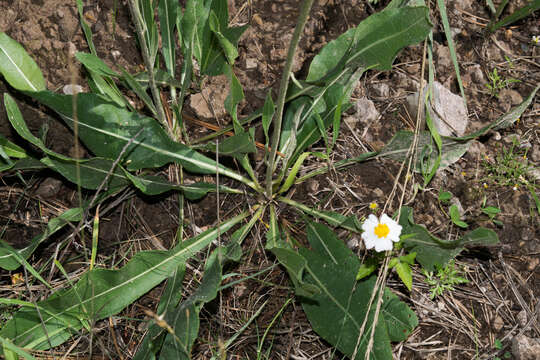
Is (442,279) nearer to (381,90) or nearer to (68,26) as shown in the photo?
(381,90)

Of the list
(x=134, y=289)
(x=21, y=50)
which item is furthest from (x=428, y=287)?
(x=21, y=50)

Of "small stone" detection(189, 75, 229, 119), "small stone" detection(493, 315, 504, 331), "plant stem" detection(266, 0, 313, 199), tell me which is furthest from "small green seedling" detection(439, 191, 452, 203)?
"small stone" detection(189, 75, 229, 119)

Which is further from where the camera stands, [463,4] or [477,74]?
[463,4]

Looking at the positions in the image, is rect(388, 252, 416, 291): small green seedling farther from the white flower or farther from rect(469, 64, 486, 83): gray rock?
rect(469, 64, 486, 83): gray rock

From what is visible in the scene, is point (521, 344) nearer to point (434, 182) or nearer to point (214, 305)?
point (434, 182)

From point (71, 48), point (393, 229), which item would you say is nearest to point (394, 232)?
point (393, 229)

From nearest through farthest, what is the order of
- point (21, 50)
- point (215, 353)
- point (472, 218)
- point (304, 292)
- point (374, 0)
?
point (304, 292), point (215, 353), point (21, 50), point (472, 218), point (374, 0)

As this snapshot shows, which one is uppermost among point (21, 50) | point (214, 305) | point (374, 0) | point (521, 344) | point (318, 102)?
point (21, 50)
